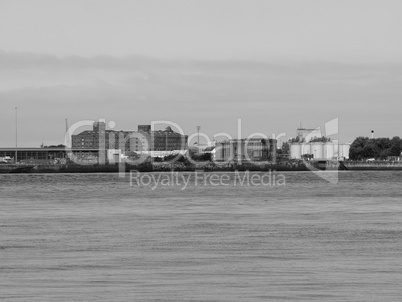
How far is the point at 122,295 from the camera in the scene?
48.8 feet

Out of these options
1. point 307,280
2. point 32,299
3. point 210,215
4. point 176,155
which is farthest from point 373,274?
point 176,155

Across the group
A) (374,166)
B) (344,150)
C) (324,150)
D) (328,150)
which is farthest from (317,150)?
(374,166)

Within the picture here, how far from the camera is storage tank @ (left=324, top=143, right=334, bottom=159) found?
18625 centimetres

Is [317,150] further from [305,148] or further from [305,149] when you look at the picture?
[305,148]

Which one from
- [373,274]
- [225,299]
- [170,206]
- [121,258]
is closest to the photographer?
[225,299]

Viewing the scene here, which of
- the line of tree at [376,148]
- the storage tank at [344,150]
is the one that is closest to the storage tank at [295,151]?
the storage tank at [344,150]

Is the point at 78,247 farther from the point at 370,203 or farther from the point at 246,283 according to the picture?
the point at 370,203

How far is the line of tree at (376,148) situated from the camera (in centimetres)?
18700

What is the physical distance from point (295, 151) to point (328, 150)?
1156 centimetres

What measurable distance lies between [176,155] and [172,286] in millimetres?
170062

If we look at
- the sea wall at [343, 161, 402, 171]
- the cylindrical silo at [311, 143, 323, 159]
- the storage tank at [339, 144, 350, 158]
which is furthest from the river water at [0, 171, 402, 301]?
the storage tank at [339, 144, 350, 158]

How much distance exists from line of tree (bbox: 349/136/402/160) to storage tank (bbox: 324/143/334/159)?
6067 millimetres

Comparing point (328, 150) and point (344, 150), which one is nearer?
point (328, 150)

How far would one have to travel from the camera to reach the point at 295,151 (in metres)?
198
